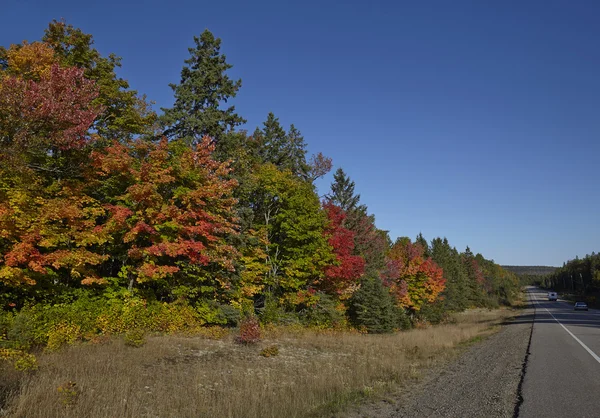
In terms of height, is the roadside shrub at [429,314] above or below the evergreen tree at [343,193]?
below

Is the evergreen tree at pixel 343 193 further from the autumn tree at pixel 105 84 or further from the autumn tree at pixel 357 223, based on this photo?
the autumn tree at pixel 105 84

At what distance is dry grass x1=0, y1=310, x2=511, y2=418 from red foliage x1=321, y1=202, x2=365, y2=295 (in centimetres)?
1263

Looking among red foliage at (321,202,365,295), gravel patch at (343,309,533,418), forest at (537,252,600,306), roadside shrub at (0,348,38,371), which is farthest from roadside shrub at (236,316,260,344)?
forest at (537,252,600,306)

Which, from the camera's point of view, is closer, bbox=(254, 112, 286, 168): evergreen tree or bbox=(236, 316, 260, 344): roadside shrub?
bbox=(236, 316, 260, 344): roadside shrub

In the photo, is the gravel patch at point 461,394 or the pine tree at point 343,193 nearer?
the gravel patch at point 461,394

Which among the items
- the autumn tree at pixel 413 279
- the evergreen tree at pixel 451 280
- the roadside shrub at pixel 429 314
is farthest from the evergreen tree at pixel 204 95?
the evergreen tree at pixel 451 280

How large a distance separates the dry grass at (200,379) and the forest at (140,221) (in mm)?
1406

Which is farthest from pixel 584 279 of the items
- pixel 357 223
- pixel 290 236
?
pixel 290 236

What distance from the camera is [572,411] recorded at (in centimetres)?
726

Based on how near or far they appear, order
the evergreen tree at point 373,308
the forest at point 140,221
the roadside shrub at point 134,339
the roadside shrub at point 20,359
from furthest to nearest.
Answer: the evergreen tree at point 373,308
the roadside shrub at point 134,339
the forest at point 140,221
the roadside shrub at point 20,359

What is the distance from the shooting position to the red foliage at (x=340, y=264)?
105 ft

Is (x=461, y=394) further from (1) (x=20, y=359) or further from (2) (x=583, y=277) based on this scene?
(2) (x=583, y=277)

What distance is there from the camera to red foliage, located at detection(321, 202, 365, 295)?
105ft

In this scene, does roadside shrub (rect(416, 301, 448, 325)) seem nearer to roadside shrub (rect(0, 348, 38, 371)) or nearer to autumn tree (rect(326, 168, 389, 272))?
autumn tree (rect(326, 168, 389, 272))
